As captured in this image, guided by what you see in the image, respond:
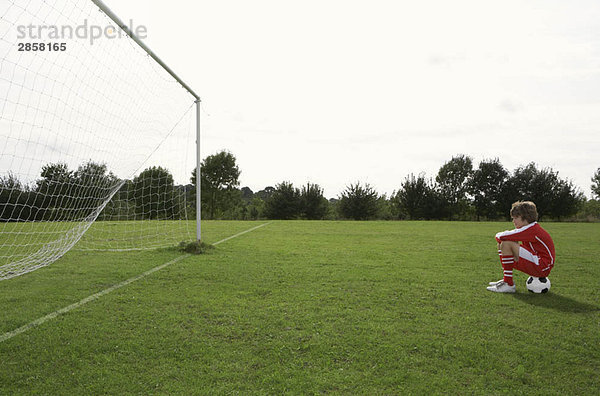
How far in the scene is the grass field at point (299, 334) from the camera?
102 inches

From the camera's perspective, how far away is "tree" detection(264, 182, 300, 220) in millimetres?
38250

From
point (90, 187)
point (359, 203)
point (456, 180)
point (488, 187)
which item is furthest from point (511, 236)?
point (456, 180)

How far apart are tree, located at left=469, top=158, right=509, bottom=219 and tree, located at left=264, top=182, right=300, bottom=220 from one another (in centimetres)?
1868

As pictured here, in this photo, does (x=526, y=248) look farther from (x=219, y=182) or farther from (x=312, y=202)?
(x=219, y=182)

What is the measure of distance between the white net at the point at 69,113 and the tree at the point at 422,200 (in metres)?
30.2

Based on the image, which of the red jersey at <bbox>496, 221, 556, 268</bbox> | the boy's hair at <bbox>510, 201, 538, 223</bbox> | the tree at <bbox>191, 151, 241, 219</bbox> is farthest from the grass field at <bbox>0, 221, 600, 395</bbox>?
the tree at <bbox>191, 151, 241, 219</bbox>

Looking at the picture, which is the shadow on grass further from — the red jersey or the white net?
the white net

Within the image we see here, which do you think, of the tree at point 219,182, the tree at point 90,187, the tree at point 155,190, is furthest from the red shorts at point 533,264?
the tree at point 219,182

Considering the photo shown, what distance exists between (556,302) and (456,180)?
41.1m

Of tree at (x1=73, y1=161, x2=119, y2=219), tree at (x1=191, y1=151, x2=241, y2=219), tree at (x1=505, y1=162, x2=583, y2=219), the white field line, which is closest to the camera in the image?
the white field line

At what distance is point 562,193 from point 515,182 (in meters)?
3.93

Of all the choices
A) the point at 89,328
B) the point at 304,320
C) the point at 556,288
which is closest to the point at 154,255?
the point at 89,328

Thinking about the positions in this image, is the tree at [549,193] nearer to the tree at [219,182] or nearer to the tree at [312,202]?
the tree at [312,202]

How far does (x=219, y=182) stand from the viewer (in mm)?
46125
